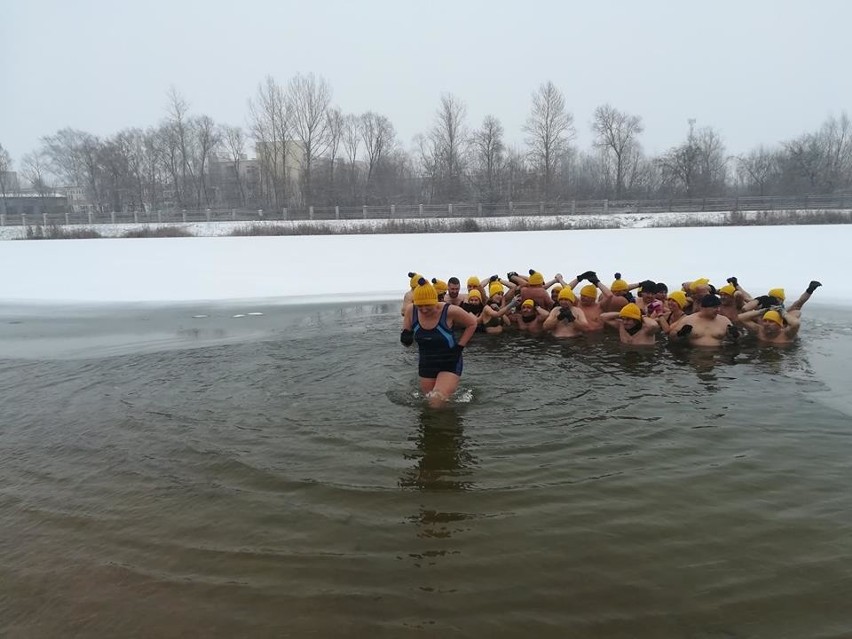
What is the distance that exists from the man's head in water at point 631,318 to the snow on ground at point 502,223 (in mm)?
22458

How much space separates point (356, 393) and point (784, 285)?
11.6 metres

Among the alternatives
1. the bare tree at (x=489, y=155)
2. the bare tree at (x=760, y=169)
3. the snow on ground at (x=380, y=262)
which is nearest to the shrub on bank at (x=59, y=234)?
the snow on ground at (x=380, y=262)

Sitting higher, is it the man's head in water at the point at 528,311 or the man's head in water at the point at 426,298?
the man's head in water at the point at 426,298

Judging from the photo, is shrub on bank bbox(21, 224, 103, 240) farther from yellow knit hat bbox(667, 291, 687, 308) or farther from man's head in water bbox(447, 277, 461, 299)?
yellow knit hat bbox(667, 291, 687, 308)

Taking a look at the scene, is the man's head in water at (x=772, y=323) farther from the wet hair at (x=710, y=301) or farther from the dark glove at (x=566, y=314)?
the dark glove at (x=566, y=314)

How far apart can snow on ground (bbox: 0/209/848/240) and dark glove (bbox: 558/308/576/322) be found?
72.0 feet

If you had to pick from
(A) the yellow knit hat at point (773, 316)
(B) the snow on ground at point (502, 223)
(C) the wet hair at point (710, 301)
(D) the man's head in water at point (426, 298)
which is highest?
(B) the snow on ground at point (502, 223)

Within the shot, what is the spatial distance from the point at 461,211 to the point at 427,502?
32465 mm

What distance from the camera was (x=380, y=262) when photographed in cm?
1830

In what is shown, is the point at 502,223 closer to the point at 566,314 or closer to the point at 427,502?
the point at 566,314

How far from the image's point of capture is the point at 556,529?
3.41 metres

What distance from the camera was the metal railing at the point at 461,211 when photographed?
109 ft

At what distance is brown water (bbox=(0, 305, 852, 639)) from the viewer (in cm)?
275

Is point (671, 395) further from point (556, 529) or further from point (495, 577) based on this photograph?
point (495, 577)
